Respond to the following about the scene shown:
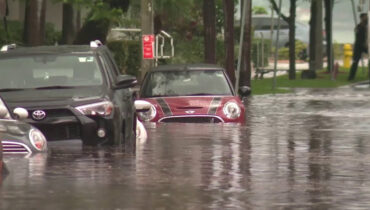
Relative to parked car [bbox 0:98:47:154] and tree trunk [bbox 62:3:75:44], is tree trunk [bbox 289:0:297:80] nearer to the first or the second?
tree trunk [bbox 62:3:75:44]

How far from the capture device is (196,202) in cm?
1122

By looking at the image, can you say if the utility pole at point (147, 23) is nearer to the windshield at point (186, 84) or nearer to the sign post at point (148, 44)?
the sign post at point (148, 44)

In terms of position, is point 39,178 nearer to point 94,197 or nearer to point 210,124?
point 94,197

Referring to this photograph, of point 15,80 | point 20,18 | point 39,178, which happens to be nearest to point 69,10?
point 20,18

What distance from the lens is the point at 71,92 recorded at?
1670cm

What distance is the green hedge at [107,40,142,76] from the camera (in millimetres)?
41125

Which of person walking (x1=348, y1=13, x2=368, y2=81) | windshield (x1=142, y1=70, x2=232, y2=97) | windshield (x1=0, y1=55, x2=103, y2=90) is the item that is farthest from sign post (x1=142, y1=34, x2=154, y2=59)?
person walking (x1=348, y1=13, x2=368, y2=81)

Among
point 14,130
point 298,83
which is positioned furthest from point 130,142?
point 298,83

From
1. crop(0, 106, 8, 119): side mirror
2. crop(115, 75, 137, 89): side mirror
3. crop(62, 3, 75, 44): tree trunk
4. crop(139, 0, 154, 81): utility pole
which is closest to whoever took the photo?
crop(0, 106, 8, 119): side mirror

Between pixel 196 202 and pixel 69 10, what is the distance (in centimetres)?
3161

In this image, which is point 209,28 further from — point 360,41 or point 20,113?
point 20,113

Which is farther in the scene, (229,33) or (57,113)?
(229,33)

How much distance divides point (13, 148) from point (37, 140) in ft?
1.02

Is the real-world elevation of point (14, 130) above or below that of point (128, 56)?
above
